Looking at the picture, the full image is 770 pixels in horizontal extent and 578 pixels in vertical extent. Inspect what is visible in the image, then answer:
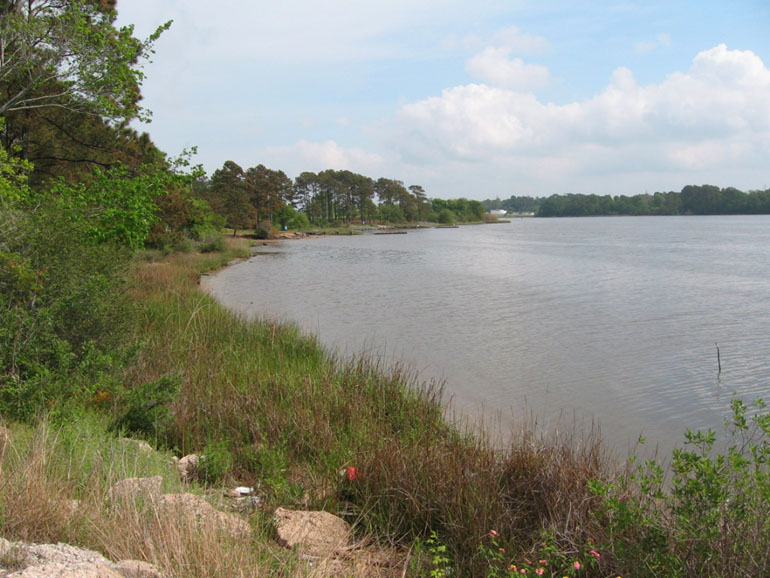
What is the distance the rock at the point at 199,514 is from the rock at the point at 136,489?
0.08 meters

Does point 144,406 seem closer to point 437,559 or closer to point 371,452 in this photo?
point 371,452

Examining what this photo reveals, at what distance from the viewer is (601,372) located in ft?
39.4

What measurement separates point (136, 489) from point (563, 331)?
13.8 m

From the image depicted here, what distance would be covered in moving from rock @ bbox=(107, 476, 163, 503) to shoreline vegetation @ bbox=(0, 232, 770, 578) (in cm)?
10

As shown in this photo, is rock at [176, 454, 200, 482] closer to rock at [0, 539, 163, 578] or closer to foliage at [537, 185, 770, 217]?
rock at [0, 539, 163, 578]

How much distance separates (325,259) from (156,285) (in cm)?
2842

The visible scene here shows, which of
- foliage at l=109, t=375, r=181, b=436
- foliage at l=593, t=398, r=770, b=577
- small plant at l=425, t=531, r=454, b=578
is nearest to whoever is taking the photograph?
foliage at l=593, t=398, r=770, b=577

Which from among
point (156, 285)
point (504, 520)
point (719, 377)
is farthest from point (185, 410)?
point (156, 285)

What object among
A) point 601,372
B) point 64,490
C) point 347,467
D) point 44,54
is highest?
point 44,54

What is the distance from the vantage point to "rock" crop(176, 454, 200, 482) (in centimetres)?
508

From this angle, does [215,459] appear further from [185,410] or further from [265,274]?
[265,274]

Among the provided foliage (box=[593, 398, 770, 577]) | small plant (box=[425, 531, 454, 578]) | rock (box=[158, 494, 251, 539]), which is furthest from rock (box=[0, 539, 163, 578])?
foliage (box=[593, 398, 770, 577])

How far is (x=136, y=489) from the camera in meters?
3.76

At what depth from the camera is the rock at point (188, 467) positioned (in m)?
5.08
